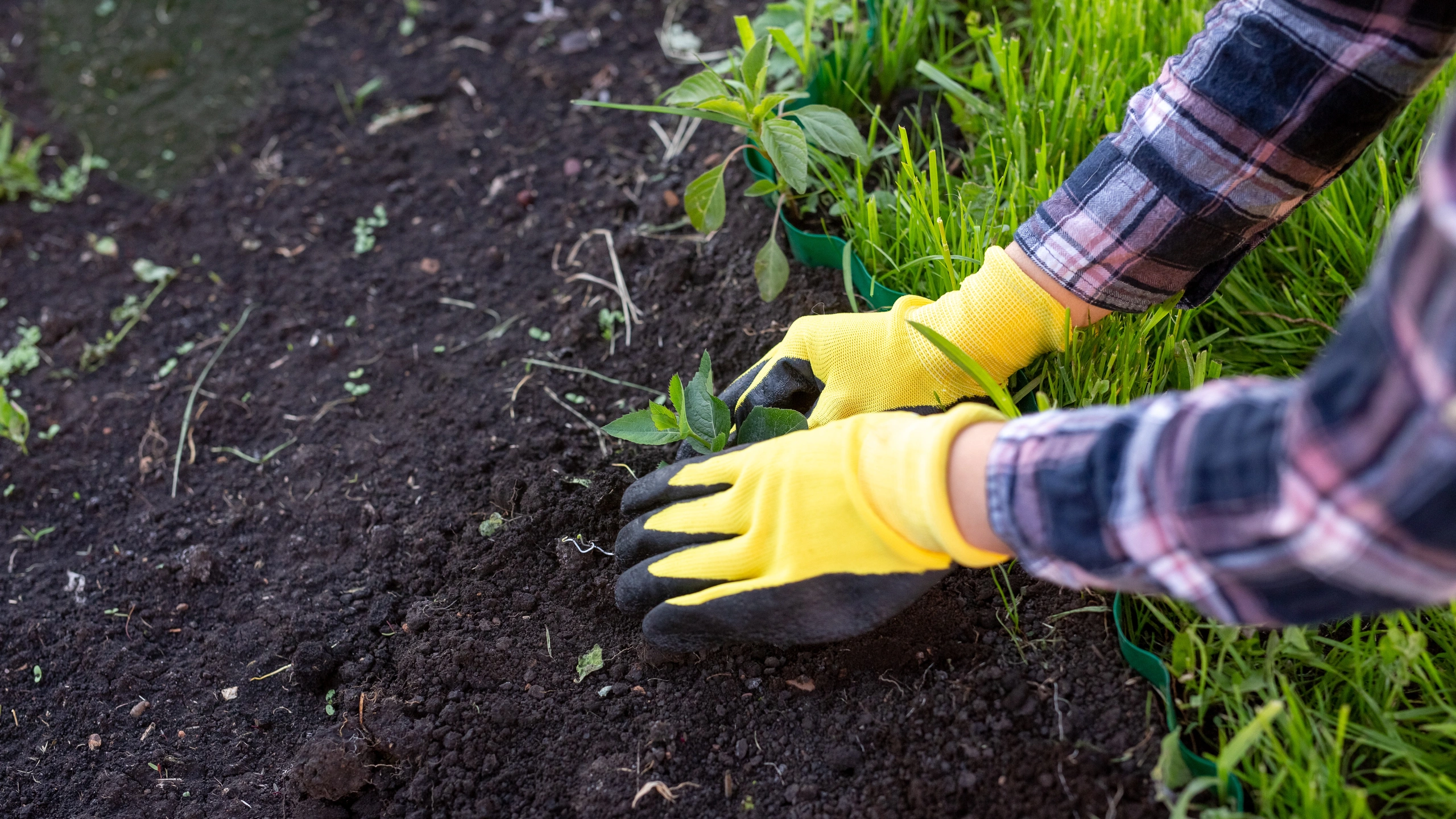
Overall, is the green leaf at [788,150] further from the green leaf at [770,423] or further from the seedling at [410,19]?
the seedling at [410,19]

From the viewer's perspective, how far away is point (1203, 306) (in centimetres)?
175

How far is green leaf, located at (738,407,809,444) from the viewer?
1.45 metres

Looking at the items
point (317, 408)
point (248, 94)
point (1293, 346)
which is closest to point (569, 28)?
point (248, 94)

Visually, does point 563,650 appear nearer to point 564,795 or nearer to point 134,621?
point 564,795

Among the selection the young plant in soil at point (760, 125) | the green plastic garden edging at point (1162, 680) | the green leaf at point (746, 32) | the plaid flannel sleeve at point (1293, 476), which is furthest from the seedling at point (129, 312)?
the green plastic garden edging at point (1162, 680)

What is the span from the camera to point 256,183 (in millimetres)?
2479

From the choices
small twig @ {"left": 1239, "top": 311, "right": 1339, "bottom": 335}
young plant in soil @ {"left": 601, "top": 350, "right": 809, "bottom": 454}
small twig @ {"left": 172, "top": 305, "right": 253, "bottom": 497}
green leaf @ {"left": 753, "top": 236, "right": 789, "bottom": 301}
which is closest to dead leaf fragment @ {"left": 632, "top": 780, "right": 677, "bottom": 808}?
young plant in soil @ {"left": 601, "top": 350, "right": 809, "bottom": 454}

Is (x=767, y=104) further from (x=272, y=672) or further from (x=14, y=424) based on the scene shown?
(x=14, y=424)

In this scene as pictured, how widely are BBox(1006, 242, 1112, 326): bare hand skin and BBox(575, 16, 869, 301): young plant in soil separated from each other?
33 cm

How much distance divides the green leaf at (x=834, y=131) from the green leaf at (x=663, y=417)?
581 mm

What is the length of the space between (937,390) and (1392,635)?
2.28 ft

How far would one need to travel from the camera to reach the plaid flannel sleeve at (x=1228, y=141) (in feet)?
4.04

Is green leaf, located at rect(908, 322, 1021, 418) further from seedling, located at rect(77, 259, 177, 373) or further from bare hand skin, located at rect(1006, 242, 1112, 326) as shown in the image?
seedling, located at rect(77, 259, 177, 373)

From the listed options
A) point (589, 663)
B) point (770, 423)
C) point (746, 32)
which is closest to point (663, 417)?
point (770, 423)
